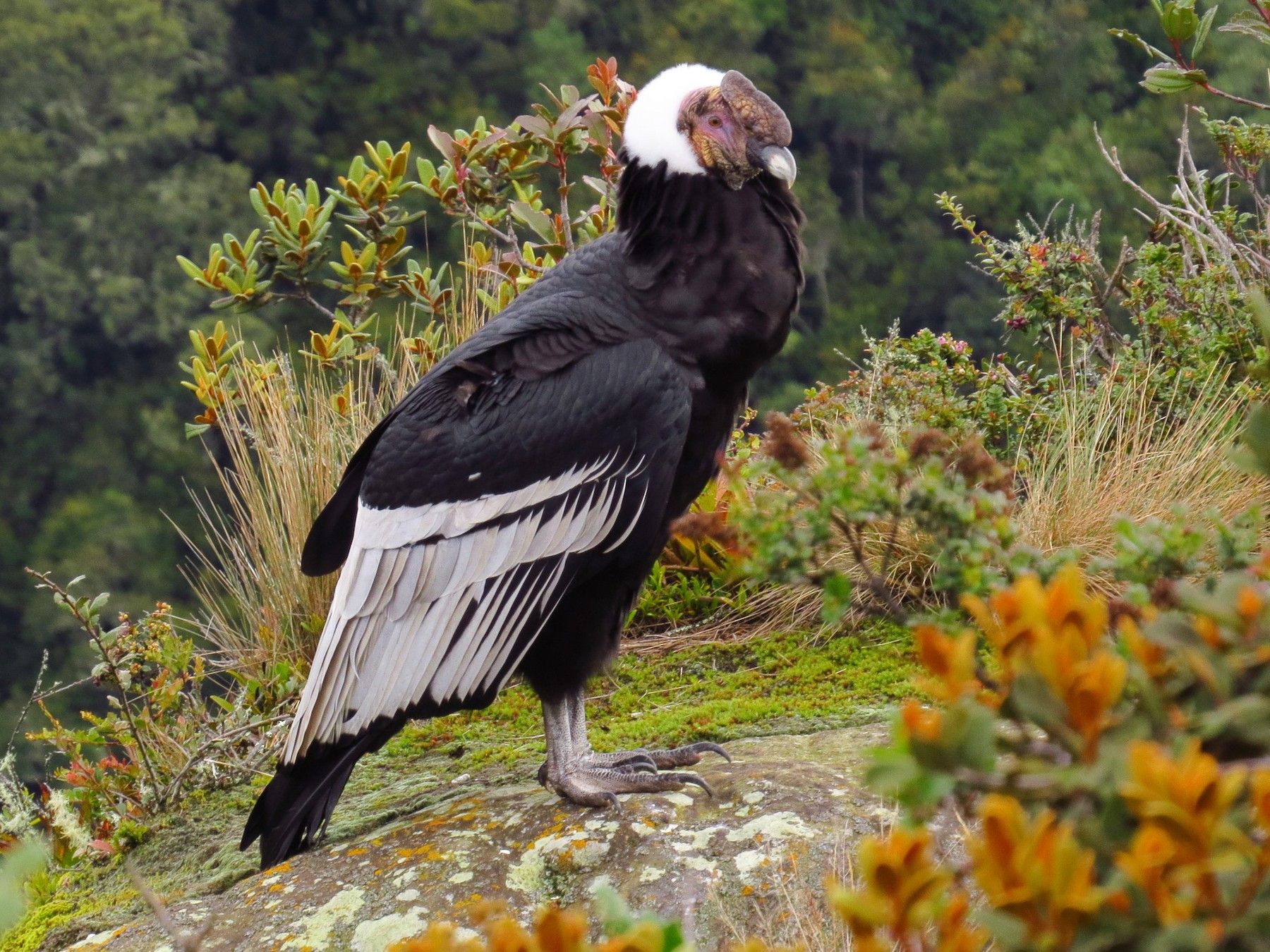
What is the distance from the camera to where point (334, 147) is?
28594 mm

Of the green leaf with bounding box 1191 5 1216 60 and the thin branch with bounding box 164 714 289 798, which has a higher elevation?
the green leaf with bounding box 1191 5 1216 60

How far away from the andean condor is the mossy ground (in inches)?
18.2

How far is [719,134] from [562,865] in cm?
168

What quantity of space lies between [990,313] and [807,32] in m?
9.55

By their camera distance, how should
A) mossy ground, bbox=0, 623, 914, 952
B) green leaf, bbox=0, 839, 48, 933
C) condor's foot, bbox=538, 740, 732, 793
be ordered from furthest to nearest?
1. mossy ground, bbox=0, 623, 914, 952
2. condor's foot, bbox=538, 740, 732, 793
3. green leaf, bbox=0, 839, 48, 933

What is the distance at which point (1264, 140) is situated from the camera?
505 centimetres

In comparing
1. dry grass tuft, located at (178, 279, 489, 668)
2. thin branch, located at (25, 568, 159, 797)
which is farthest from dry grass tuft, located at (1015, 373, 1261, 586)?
thin branch, located at (25, 568, 159, 797)

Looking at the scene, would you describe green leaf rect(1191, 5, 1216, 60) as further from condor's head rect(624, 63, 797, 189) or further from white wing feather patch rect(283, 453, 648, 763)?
white wing feather patch rect(283, 453, 648, 763)

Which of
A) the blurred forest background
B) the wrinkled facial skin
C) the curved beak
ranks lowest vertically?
the blurred forest background

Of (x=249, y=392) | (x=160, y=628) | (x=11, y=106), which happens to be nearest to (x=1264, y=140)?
(x=249, y=392)

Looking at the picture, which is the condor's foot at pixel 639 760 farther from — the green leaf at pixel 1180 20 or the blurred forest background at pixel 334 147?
the blurred forest background at pixel 334 147

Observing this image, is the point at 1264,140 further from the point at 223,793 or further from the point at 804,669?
the point at 223,793

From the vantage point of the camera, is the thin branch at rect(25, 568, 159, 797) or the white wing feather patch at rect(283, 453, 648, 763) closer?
the white wing feather patch at rect(283, 453, 648, 763)

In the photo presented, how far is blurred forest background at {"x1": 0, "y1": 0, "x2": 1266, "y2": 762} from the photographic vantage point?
24656 mm
